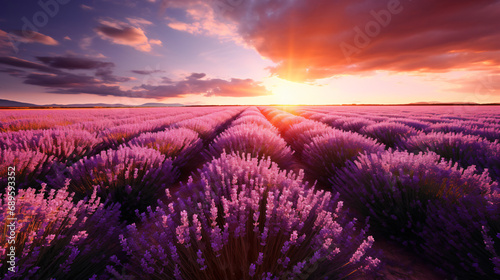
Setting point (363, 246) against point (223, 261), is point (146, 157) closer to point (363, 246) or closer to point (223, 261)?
point (223, 261)

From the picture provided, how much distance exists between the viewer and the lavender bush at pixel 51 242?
1093 millimetres

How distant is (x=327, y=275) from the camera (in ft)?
4.00

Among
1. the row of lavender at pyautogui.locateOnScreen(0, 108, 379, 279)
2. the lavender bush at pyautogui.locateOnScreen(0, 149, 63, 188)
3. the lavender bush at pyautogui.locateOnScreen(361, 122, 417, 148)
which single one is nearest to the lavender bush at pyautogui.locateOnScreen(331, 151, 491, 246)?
the row of lavender at pyautogui.locateOnScreen(0, 108, 379, 279)

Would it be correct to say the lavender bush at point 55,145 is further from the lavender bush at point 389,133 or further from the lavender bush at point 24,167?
the lavender bush at point 389,133

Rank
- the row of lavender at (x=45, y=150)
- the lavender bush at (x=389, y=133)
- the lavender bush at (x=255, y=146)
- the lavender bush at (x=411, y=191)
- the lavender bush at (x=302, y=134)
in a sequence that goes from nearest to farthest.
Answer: the lavender bush at (x=411, y=191) < the row of lavender at (x=45, y=150) < the lavender bush at (x=255, y=146) < the lavender bush at (x=302, y=134) < the lavender bush at (x=389, y=133)

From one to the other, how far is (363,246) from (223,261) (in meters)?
0.78

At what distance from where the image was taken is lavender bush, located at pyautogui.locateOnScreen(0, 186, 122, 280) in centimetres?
109

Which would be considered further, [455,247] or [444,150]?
[444,150]

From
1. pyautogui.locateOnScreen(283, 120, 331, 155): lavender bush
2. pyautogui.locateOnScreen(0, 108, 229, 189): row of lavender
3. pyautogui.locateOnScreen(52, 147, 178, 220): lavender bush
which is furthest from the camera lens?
pyautogui.locateOnScreen(283, 120, 331, 155): lavender bush

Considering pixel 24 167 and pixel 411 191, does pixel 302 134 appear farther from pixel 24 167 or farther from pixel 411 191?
pixel 24 167

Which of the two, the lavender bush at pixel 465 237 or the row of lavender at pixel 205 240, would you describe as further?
the lavender bush at pixel 465 237

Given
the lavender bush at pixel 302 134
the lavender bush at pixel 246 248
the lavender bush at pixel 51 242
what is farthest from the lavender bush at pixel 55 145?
the lavender bush at pixel 302 134

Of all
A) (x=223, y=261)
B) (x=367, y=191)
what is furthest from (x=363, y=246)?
(x=367, y=191)

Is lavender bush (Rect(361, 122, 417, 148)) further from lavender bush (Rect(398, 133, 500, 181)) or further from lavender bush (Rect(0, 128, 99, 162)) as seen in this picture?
lavender bush (Rect(0, 128, 99, 162))
